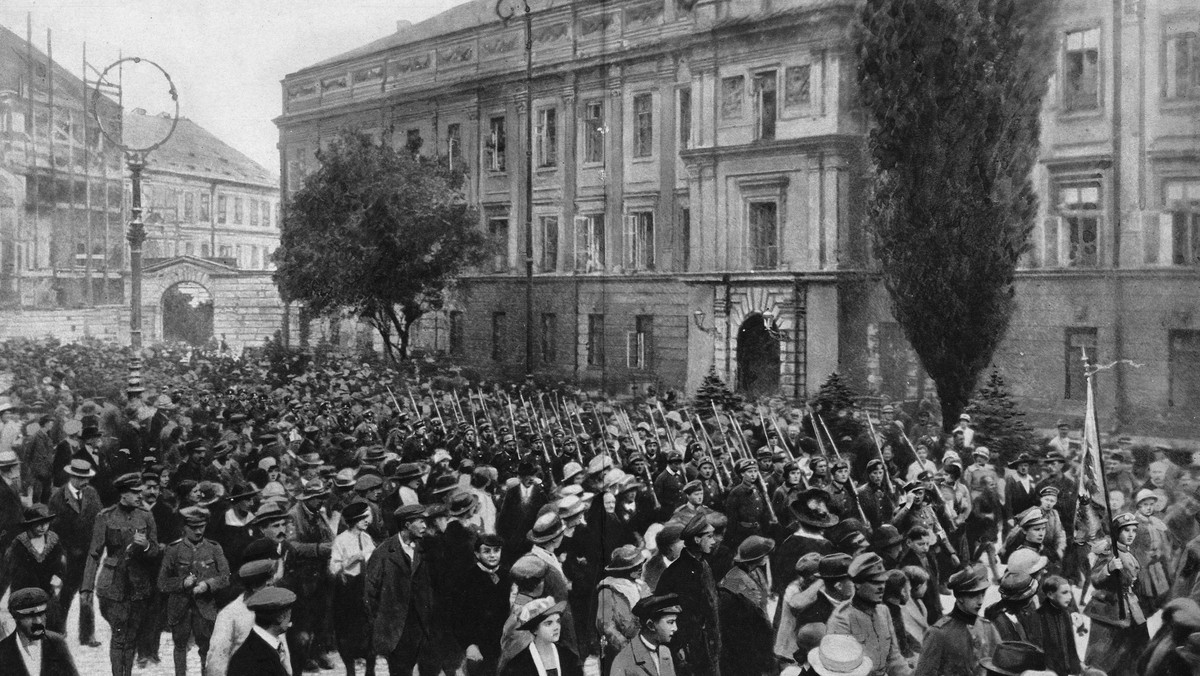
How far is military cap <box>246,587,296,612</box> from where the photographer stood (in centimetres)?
555

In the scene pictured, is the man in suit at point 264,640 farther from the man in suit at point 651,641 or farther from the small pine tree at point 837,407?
the small pine tree at point 837,407

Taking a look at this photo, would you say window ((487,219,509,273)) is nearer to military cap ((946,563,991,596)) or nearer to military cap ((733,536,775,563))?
military cap ((733,536,775,563))

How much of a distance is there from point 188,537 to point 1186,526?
663 cm

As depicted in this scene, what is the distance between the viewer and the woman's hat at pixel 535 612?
554cm

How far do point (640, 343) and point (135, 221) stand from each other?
15.2 ft

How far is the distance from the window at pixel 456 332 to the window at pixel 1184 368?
5.50 meters

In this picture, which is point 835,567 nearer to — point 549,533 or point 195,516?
point 549,533

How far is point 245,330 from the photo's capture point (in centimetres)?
1017

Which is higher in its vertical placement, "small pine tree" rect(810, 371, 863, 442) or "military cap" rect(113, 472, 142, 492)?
"small pine tree" rect(810, 371, 863, 442)

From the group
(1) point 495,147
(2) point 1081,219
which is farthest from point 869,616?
(1) point 495,147

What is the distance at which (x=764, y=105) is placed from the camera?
8781 millimetres

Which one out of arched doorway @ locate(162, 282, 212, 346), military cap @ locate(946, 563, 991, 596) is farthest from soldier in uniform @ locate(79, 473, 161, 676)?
military cap @ locate(946, 563, 991, 596)

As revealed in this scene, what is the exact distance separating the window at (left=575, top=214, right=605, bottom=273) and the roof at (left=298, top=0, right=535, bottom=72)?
5.96 feet

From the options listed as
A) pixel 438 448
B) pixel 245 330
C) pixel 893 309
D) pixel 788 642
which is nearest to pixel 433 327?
pixel 438 448
